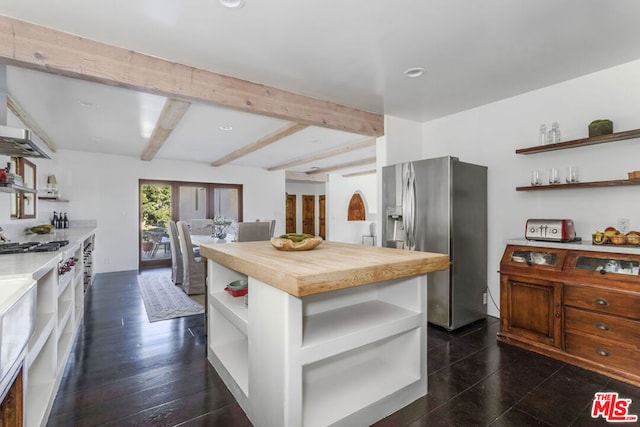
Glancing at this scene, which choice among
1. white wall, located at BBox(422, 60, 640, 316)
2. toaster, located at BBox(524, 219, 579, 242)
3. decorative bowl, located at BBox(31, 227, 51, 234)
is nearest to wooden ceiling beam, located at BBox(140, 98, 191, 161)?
decorative bowl, located at BBox(31, 227, 51, 234)

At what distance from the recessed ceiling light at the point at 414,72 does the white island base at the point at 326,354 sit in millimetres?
1755

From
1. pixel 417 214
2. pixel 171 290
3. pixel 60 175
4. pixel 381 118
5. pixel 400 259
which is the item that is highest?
pixel 381 118

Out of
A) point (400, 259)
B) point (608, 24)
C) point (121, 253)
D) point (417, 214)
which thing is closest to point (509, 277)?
point (417, 214)

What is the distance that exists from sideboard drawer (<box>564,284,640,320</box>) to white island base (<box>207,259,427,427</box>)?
1349 mm

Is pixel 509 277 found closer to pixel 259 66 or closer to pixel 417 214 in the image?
pixel 417 214

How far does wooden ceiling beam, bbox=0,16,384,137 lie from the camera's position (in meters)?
1.92

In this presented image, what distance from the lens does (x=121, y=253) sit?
19.9 ft

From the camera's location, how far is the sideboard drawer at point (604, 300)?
2053 millimetres

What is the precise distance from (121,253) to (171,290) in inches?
93.2

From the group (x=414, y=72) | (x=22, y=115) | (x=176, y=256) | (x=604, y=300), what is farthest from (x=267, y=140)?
(x=604, y=300)

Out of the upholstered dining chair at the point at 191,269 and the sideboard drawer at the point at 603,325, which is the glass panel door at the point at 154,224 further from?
the sideboard drawer at the point at 603,325

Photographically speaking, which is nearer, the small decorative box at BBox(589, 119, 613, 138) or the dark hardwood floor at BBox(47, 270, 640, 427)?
the dark hardwood floor at BBox(47, 270, 640, 427)

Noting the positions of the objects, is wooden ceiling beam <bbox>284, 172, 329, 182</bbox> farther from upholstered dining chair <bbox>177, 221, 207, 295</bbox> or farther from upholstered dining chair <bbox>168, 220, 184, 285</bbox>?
upholstered dining chair <bbox>177, 221, 207, 295</bbox>

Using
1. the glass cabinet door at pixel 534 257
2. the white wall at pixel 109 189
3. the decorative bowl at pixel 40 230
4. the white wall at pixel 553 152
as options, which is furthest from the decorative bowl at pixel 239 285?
the white wall at pixel 109 189
